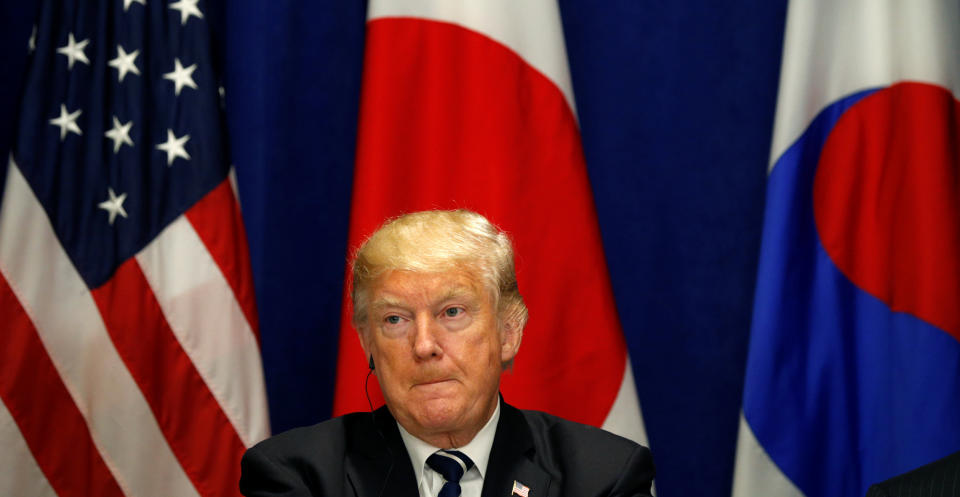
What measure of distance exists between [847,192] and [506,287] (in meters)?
1.30

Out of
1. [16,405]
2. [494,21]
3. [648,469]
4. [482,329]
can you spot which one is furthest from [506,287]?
[16,405]

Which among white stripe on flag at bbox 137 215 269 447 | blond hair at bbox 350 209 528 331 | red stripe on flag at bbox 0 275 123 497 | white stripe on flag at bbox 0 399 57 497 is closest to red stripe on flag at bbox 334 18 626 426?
white stripe on flag at bbox 137 215 269 447

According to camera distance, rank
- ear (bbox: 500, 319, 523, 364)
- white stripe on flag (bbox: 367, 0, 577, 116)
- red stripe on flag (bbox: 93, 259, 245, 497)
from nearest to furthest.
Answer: ear (bbox: 500, 319, 523, 364) < red stripe on flag (bbox: 93, 259, 245, 497) < white stripe on flag (bbox: 367, 0, 577, 116)

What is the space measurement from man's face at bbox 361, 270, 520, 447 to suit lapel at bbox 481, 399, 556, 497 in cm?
7

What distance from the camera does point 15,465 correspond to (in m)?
2.50

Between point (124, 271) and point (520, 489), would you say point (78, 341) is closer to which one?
point (124, 271)

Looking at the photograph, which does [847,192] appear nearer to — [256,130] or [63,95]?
[256,130]

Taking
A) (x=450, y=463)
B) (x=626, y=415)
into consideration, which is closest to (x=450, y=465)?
(x=450, y=463)

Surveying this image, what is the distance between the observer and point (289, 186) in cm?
312

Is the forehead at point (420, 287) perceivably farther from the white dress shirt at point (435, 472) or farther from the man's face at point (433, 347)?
the white dress shirt at point (435, 472)

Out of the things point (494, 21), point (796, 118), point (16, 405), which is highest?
point (494, 21)

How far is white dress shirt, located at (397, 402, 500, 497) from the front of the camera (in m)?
1.72

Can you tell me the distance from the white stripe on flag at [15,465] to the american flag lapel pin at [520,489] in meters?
1.48

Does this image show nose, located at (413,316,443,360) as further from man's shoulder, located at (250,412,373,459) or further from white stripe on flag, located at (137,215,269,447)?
white stripe on flag, located at (137,215,269,447)
